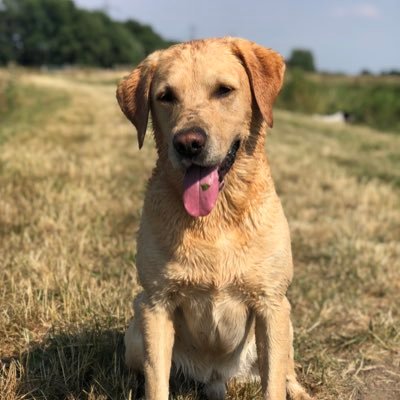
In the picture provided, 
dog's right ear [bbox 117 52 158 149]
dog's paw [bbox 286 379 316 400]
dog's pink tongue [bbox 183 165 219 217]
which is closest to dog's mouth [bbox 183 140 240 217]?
dog's pink tongue [bbox 183 165 219 217]

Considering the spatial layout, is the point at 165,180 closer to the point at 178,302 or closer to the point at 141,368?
the point at 178,302

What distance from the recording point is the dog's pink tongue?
9.80ft

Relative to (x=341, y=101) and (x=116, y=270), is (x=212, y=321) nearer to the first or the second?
(x=116, y=270)

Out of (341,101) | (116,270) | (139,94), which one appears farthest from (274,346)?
(341,101)

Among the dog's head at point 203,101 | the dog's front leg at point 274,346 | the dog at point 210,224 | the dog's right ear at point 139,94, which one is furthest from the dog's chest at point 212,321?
the dog's right ear at point 139,94

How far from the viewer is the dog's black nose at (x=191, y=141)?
2.83 meters

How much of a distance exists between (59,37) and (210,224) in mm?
101235

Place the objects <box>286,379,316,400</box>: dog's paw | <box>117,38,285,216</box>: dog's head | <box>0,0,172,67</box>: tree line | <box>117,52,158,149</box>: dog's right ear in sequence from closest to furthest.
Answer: <box>117,38,285,216</box>: dog's head
<box>117,52,158,149</box>: dog's right ear
<box>286,379,316,400</box>: dog's paw
<box>0,0,172,67</box>: tree line

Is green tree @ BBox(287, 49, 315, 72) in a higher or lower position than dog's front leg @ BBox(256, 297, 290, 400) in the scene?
lower

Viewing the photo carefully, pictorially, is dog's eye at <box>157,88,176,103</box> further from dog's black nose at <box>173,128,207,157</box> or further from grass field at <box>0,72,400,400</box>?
grass field at <box>0,72,400,400</box>

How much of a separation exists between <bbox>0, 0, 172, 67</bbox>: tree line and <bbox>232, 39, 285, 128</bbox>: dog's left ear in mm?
96780

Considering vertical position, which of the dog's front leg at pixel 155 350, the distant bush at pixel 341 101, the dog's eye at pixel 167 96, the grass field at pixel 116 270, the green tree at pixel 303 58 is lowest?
the green tree at pixel 303 58

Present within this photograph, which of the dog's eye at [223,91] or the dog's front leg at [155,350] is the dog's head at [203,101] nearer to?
the dog's eye at [223,91]

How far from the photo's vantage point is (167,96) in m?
3.19
